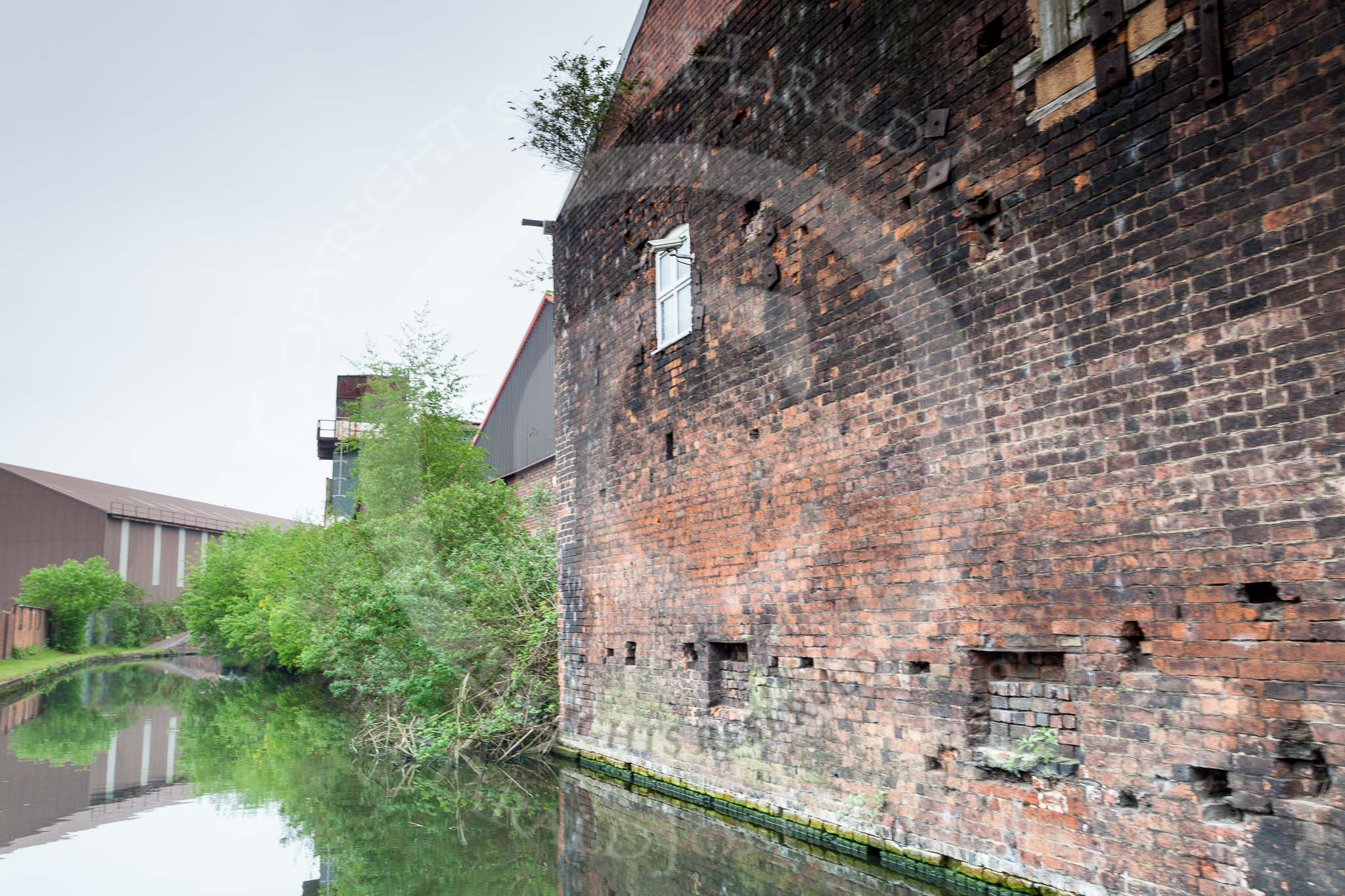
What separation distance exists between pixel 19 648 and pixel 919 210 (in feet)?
151

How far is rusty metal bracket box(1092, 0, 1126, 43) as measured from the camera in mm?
5230

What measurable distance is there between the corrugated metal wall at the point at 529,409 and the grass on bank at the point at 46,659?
1717 cm

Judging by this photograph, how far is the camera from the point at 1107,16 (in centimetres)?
529

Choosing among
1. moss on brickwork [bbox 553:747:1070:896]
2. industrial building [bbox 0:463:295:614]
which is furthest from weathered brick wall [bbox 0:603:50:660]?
moss on brickwork [bbox 553:747:1070:896]

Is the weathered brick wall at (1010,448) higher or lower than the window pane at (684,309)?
lower

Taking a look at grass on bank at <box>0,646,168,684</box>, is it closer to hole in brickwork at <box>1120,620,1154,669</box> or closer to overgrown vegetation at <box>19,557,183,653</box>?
overgrown vegetation at <box>19,557,183,653</box>

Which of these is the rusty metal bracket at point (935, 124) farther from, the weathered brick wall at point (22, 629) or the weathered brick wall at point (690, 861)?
the weathered brick wall at point (22, 629)

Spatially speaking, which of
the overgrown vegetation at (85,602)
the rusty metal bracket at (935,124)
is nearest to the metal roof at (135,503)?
the overgrown vegetation at (85,602)

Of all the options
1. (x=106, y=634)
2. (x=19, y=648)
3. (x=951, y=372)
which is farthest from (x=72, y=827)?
(x=106, y=634)

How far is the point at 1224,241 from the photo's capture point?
462cm

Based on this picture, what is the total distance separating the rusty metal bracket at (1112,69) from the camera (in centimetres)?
518

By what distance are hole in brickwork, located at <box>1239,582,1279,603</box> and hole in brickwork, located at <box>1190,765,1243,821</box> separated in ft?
2.65

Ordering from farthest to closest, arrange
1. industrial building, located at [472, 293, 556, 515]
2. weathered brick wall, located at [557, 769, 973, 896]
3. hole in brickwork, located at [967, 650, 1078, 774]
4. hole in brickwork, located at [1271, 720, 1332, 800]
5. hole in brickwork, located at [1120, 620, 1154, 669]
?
industrial building, located at [472, 293, 556, 515] → weathered brick wall, located at [557, 769, 973, 896] → hole in brickwork, located at [967, 650, 1078, 774] → hole in brickwork, located at [1120, 620, 1154, 669] → hole in brickwork, located at [1271, 720, 1332, 800]

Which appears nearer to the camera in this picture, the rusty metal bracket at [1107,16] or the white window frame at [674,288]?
the rusty metal bracket at [1107,16]
